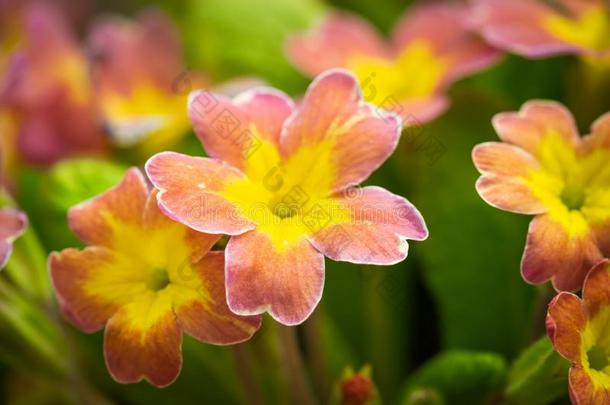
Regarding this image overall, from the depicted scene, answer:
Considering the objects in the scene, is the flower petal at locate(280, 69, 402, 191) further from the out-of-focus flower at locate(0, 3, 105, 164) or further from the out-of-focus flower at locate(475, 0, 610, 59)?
the out-of-focus flower at locate(0, 3, 105, 164)

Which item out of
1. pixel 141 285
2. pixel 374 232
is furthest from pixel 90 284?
pixel 374 232

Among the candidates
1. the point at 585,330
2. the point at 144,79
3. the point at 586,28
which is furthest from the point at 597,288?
the point at 144,79

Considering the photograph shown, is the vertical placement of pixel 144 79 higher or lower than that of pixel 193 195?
lower

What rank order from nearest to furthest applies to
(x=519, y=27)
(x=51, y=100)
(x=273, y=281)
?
(x=273, y=281), (x=519, y=27), (x=51, y=100)

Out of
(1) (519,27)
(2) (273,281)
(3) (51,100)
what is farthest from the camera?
(3) (51,100)

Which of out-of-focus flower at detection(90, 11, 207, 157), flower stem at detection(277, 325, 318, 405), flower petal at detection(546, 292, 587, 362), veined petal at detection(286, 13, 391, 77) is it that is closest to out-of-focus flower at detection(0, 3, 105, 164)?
out-of-focus flower at detection(90, 11, 207, 157)

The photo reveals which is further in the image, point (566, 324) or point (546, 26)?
point (546, 26)

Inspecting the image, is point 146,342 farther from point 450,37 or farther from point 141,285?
point 450,37
